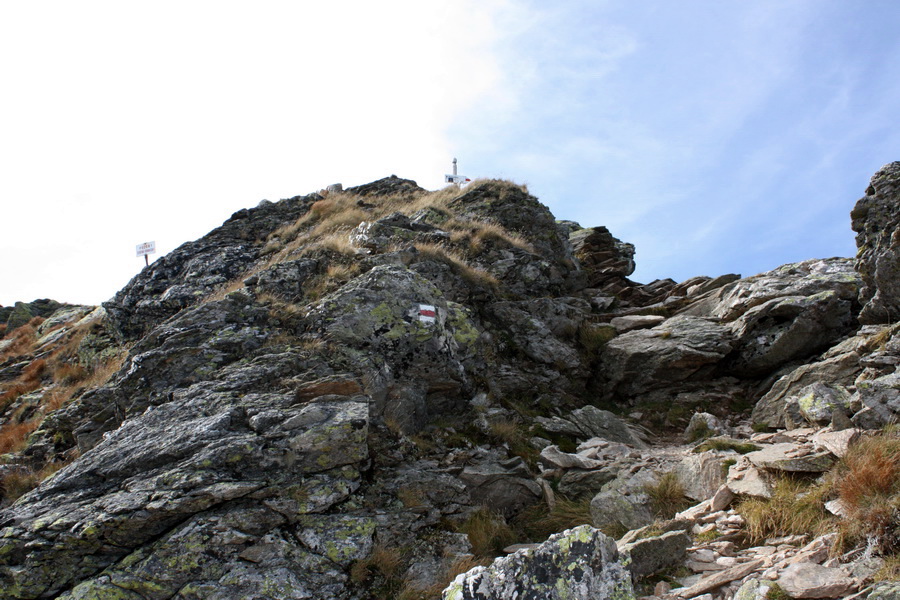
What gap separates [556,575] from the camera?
4.67m

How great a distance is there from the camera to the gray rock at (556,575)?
4.57 metres

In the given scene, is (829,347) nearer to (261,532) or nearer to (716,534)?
(716,534)

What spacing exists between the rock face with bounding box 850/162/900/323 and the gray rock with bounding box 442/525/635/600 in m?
10.2

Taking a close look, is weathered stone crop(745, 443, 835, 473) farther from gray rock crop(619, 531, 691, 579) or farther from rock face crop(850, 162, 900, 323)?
rock face crop(850, 162, 900, 323)

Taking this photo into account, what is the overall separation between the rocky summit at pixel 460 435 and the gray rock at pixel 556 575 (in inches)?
0.8

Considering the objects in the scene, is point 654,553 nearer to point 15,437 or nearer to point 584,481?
point 584,481

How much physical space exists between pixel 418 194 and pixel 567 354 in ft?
48.8

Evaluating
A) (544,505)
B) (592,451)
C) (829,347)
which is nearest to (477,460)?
(544,505)

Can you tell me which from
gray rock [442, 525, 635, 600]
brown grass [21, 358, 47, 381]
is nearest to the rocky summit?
gray rock [442, 525, 635, 600]

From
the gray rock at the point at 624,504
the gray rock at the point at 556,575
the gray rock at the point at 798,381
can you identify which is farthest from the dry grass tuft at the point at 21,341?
the gray rock at the point at 798,381

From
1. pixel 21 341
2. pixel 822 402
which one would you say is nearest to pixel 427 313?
pixel 822 402

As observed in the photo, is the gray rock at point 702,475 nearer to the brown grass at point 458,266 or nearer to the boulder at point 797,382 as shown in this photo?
the boulder at point 797,382

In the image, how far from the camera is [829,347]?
12109 millimetres

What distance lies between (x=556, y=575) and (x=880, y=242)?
1105 centimetres
